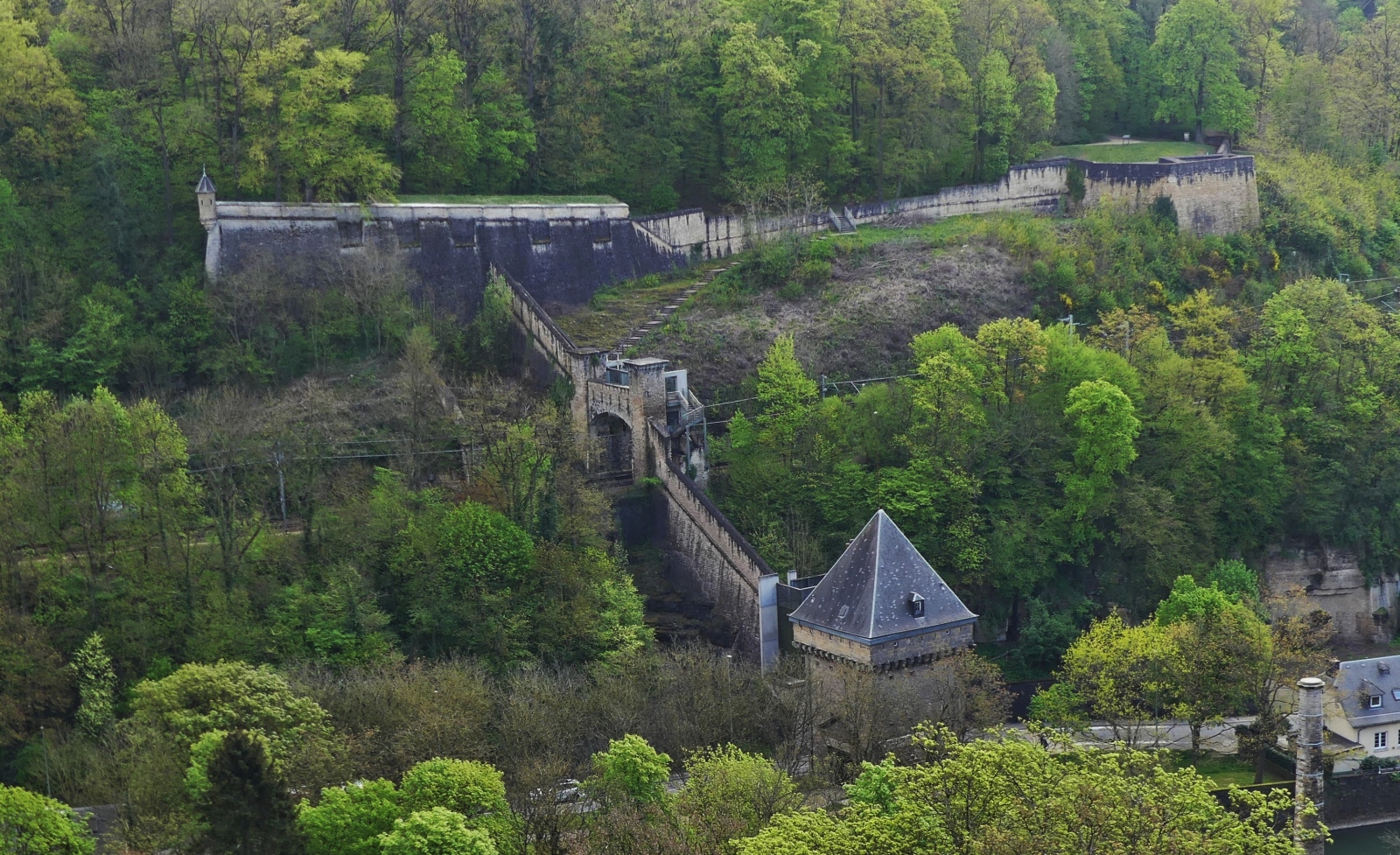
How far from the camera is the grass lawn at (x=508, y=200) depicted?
5334 centimetres

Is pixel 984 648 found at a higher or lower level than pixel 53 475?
lower

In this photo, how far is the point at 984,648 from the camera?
160 ft

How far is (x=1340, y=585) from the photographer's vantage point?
54094mm

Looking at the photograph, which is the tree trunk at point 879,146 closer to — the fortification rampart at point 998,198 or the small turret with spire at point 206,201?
the fortification rampart at point 998,198

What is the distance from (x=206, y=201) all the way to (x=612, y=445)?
40.2 ft

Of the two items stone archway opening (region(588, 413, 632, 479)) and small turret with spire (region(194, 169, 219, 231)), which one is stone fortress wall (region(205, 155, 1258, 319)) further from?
stone archway opening (region(588, 413, 632, 479))

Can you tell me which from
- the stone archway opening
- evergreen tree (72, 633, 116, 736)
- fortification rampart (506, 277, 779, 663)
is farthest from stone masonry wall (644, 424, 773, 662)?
evergreen tree (72, 633, 116, 736)

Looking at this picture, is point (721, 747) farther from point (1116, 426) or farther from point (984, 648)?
point (1116, 426)

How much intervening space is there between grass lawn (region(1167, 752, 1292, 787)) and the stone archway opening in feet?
49.7

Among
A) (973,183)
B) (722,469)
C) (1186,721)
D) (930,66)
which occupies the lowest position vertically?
(1186,721)

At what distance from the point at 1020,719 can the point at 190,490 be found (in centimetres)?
1979

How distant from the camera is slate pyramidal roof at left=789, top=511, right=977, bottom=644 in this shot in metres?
41.7

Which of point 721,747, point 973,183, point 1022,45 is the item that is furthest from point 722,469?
point 1022,45

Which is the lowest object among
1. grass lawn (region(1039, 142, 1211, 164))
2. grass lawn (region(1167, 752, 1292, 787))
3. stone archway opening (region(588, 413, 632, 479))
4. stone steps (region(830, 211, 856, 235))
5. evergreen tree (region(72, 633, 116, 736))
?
grass lawn (region(1167, 752, 1292, 787))
